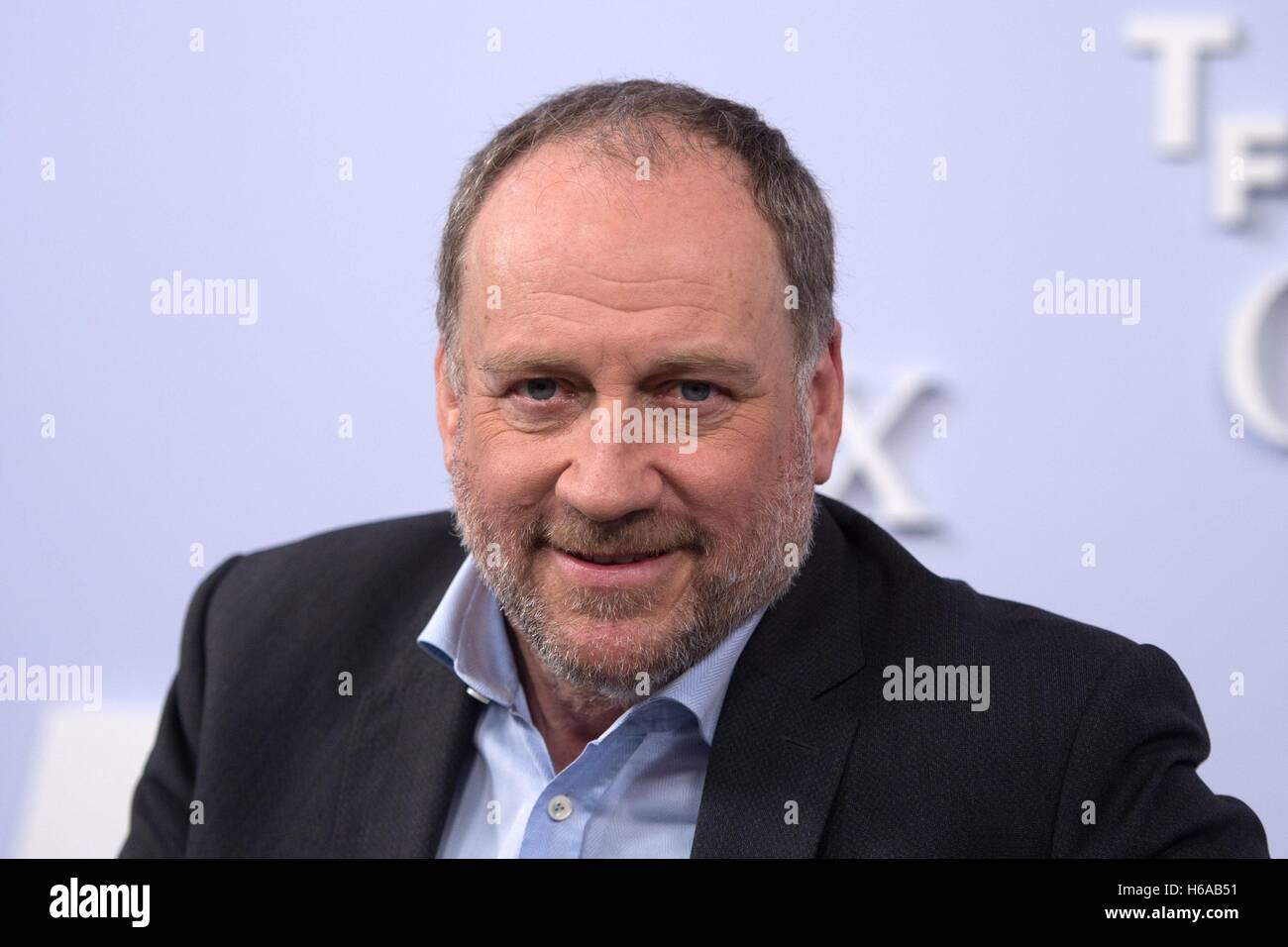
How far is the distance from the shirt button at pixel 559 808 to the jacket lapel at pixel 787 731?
0.19m

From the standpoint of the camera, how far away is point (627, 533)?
5.36 ft

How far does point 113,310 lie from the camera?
329cm

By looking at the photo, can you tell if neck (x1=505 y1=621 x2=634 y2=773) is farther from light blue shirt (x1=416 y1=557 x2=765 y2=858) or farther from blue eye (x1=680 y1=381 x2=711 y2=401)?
blue eye (x1=680 y1=381 x2=711 y2=401)

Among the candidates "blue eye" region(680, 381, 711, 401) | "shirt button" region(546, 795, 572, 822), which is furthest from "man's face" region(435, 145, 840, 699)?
"shirt button" region(546, 795, 572, 822)

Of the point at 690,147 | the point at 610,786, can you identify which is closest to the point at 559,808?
the point at 610,786

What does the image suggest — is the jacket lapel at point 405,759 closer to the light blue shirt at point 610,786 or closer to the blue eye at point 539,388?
the light blue shirt at point 610,786

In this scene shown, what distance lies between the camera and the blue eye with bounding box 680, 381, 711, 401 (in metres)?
1.66

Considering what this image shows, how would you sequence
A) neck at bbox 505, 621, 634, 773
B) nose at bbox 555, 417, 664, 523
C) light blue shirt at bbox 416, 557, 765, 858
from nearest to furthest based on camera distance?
nose at bbox 555, 417, 664, 523
light blue shirt at bbox 416, 557, 765, 858
neck at bbox 505, 621, 634, 773

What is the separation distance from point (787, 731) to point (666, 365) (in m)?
0.49

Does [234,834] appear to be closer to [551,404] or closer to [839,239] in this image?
[551,404]

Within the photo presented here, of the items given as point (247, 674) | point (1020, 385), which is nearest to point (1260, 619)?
point (1020, 385)

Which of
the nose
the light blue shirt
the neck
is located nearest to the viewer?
the nose

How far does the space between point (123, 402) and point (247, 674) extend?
154cm

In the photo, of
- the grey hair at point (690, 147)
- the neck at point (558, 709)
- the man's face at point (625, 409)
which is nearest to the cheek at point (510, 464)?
the man's face at point (625, 409)
